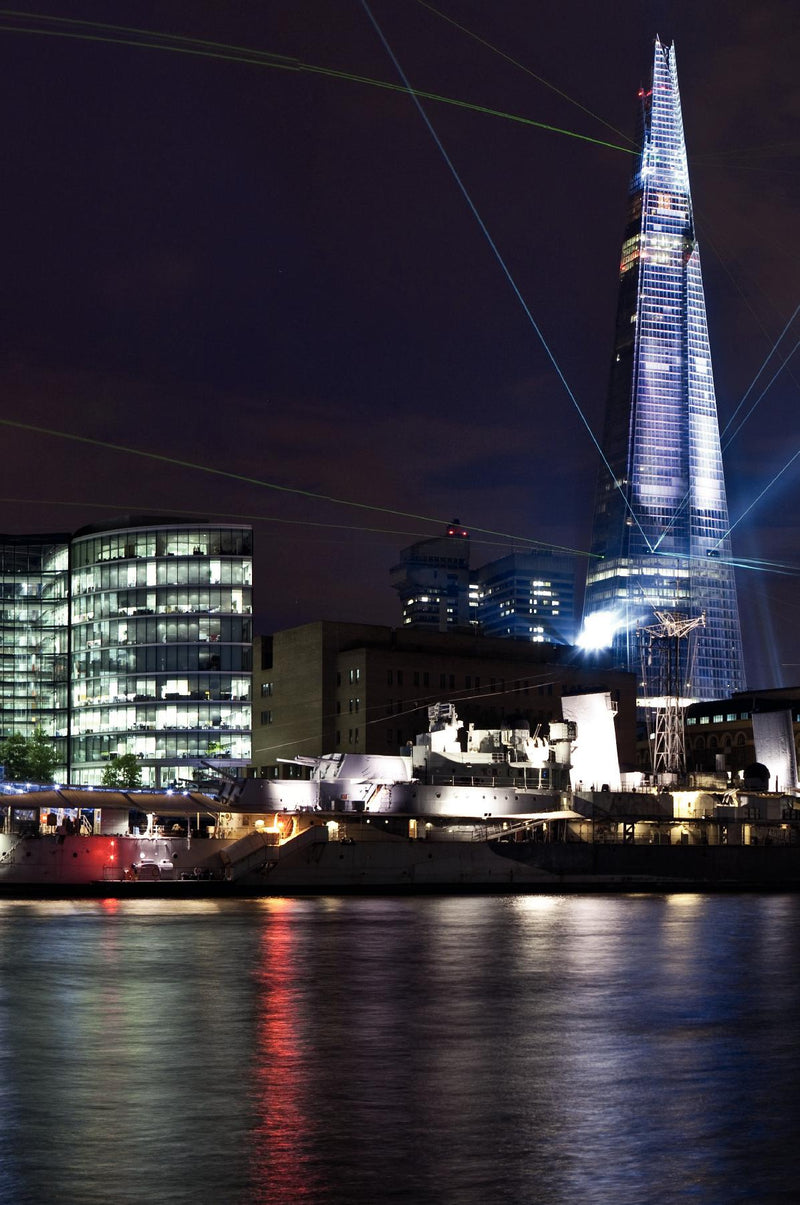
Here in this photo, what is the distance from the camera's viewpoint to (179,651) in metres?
146

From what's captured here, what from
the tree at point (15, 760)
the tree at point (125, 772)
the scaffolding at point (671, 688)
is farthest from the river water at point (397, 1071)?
the tree at point (15, 760)

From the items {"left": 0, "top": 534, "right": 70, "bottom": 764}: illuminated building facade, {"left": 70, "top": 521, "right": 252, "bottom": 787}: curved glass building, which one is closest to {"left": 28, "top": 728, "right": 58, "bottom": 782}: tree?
{"left": 70, "top": 521, "right": 252, "bottom": 787}: curved glass building

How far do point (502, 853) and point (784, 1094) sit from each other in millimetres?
67081

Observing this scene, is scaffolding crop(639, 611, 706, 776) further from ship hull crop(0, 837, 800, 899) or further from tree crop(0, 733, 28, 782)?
tree crop(0, 733, 28, 782)

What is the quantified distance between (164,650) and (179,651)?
57.2 inches

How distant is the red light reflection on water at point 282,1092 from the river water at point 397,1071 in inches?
2.3

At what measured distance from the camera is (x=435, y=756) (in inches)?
3708

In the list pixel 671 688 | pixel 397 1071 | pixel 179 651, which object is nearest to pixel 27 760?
pixel 179 651

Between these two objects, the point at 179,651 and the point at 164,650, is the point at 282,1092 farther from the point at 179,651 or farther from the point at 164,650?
the point at 164,650

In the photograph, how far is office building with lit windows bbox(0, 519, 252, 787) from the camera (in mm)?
145250

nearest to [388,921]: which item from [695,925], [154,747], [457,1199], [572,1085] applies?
[695,925]

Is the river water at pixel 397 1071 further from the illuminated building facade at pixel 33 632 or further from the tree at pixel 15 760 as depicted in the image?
the illuminated building facade at pixel 33 632

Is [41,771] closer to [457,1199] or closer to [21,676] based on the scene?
[21,676]

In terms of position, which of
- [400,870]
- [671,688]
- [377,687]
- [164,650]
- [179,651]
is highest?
[164,650]
